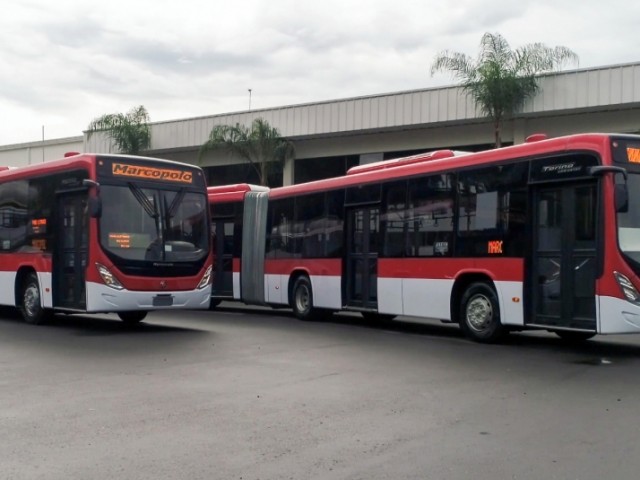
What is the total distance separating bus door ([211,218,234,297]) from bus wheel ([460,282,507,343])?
28.8 feet

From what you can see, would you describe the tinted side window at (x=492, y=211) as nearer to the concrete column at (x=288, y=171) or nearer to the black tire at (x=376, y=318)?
the black tire at (x=376, y=318)

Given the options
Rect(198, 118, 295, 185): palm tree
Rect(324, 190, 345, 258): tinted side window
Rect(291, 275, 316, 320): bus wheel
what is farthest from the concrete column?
Rect(324, 190, 345, 258): tinted side window

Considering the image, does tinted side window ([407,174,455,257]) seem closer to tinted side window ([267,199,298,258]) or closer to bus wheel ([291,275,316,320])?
bus wheel ([291,275,316,320])

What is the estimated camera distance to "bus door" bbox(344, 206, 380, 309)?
54.2ft

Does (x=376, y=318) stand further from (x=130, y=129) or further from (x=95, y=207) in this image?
(x=130, y=129)

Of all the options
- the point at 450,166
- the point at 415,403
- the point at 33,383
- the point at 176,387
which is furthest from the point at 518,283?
the point at 33,383

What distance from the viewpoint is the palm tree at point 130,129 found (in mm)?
35406

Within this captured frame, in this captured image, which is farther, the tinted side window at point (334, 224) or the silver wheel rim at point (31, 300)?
the tinted side window at point (334, 224)

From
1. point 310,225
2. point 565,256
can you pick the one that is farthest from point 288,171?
point 565,256

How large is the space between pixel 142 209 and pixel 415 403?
822 centimetres

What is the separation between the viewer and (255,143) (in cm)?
3206

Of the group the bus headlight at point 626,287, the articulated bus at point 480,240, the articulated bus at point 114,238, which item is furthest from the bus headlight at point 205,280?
the bus headlight at point 626,287

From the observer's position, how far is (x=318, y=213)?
60.4 ft

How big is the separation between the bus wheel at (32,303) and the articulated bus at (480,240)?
17.8ft
